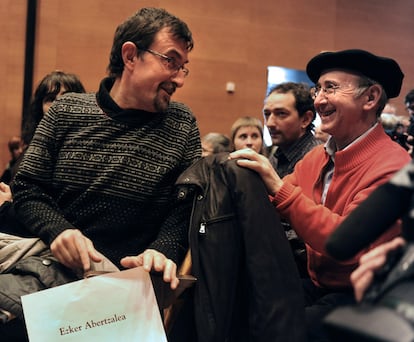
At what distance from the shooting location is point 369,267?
862mm

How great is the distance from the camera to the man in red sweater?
5.27 feet

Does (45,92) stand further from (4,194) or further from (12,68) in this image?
(12,68)

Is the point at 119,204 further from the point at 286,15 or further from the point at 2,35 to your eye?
the point at 286,15

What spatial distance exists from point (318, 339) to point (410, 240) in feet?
2.63

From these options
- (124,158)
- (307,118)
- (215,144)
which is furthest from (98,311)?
(215,144)

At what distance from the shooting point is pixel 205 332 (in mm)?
1470

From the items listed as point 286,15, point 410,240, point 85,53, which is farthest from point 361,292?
point 286,15

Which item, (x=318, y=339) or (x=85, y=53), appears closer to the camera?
(x=318, y=339)

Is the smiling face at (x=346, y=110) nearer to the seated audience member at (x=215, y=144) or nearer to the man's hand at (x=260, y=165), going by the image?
the man's hand at (x=260, y=165)

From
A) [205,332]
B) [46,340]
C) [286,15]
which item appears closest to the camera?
[46,340]

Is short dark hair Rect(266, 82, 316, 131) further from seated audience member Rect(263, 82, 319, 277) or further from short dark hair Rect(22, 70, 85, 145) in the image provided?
short dark hair Rect(22, 70, 85, 145)

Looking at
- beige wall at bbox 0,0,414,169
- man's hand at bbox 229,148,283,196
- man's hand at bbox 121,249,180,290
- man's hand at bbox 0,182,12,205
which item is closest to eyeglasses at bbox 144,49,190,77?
man's hand at bbox 229,148,283,196

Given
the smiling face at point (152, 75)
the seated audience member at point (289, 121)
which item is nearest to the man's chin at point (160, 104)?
the smiling face at point (152, 75)

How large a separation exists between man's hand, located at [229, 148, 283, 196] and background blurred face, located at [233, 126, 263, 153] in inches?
87.8
